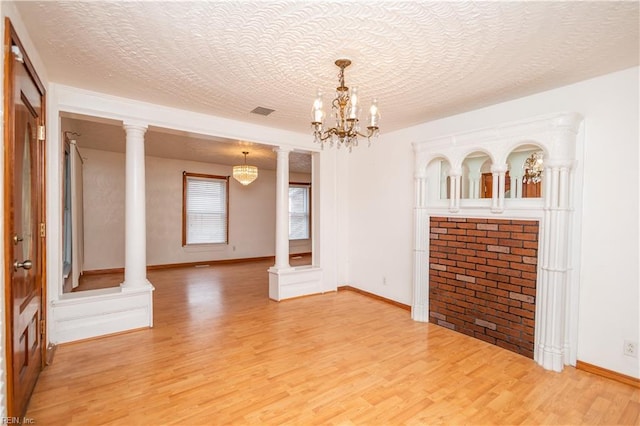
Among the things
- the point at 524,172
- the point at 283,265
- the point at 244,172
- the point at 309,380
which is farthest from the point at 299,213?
the point at 309,380

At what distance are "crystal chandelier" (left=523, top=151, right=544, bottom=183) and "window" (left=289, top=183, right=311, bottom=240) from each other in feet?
21.4

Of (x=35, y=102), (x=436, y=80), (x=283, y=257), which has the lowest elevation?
(x=283, y=257)

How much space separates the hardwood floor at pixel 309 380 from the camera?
2.03m

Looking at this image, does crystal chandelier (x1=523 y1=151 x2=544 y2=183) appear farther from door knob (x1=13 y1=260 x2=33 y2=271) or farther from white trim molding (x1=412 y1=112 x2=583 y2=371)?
door knob (x1=13 y1=260 x2=33 y2=271)

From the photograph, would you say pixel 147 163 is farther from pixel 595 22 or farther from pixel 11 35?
pixel 595 22

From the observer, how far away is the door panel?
169cm

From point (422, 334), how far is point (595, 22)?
2.98m

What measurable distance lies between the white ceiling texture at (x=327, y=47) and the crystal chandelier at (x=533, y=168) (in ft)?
2.15

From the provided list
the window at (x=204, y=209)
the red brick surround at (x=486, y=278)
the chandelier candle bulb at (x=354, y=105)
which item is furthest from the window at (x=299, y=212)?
the chandelier candle bulb at (x=354, y=105)

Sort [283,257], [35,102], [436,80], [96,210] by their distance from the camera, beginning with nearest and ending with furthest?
[35,102], [436,80], [283,257], [96,210]

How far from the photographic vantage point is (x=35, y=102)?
7.72 feet

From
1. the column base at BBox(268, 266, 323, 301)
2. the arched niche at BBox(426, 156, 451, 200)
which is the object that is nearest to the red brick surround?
the arched niche at BBox(426, 156, 451, 200)

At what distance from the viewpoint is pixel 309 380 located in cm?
245

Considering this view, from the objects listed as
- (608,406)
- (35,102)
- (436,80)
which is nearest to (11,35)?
(35,102)
